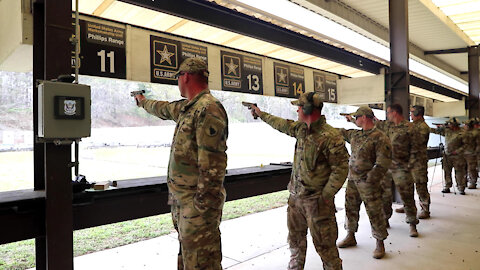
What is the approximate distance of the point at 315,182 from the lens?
2.59 m

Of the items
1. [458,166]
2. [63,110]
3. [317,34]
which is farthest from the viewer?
[458,166]

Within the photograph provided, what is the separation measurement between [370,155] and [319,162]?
1261mm

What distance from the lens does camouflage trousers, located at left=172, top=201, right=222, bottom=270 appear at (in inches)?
72.1

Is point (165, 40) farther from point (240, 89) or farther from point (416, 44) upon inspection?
point (416, 44)

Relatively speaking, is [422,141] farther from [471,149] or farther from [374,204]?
[471,149]

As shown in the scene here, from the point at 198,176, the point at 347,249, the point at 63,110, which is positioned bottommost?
the point at 347,249

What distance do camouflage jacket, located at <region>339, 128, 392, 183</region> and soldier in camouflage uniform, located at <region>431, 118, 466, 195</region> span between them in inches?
180

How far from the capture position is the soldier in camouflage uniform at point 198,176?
1.79 m

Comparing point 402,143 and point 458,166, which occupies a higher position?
point 402,143

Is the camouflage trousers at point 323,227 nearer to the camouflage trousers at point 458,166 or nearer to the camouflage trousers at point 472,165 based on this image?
the camouflage trousers at point 458,166

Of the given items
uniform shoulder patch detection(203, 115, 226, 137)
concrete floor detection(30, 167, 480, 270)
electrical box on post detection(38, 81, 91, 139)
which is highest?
electrical box on post detection(38, 81, 91, 139)

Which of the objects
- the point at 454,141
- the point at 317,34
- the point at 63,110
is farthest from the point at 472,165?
the point at 63,110

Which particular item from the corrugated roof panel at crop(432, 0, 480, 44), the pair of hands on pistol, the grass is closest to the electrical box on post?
the pair of hands on pistol

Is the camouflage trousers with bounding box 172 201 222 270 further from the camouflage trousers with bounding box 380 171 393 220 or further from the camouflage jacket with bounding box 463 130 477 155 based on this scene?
the camouflage jacket with bounding box 463 130 477 155
